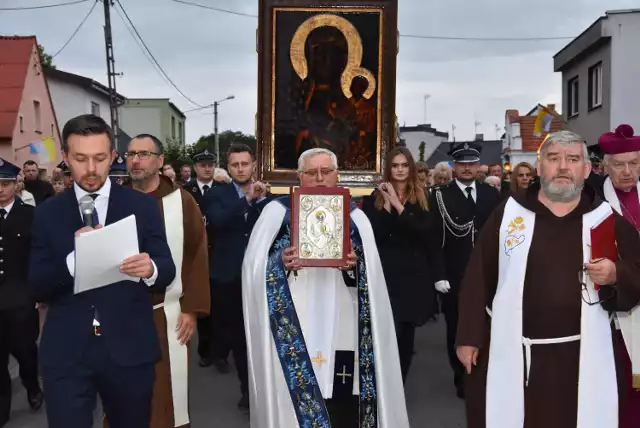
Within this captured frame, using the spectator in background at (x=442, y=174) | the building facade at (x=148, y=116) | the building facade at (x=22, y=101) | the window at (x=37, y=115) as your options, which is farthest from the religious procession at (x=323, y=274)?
the building facade at (x=148, y=116)

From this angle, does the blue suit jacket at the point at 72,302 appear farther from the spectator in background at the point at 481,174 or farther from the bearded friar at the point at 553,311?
the spectator in background at the point at 481,174

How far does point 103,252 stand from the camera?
3.29 m

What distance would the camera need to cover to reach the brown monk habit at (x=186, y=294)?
470 centimetres

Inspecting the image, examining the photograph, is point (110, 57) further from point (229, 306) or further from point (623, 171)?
point (623, 171)

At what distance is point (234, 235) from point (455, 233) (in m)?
2.08

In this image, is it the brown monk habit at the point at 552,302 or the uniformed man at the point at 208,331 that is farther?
the uniformed man at the point at 208,331

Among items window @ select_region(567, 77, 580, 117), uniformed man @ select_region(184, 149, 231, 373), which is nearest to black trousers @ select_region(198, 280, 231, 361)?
uniformed man @ select_region(184, 149, 231, 373)

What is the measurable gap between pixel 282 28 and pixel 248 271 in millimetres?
4007

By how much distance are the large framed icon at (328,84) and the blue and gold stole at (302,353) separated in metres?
3.48

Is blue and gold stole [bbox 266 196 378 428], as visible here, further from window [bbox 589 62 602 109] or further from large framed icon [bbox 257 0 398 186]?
window [bbox 589 62 602 109]

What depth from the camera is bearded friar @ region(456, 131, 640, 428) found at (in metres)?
3.93

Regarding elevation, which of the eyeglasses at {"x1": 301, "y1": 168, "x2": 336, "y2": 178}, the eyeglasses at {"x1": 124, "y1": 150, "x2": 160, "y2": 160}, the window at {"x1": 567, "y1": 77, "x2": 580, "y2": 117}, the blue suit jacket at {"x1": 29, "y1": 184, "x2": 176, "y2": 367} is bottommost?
the blue suit jacket at {"x1": 29, "y1": 184, "x2": 176, "y2": 367}

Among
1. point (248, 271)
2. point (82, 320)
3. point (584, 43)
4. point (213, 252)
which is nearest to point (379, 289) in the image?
point (248, 271)

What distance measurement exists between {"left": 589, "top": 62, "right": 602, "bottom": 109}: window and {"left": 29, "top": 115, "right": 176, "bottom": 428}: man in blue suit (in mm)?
23863
